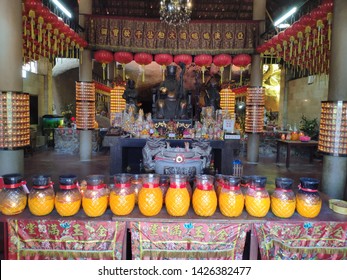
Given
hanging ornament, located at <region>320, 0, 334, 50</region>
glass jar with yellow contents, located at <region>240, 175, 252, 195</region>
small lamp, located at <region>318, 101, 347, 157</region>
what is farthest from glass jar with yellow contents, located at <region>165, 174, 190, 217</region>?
hanging ornament, located at <region>320, 0, 334, 50</region>

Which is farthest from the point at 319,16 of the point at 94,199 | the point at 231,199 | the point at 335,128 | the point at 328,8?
the point at 94,199

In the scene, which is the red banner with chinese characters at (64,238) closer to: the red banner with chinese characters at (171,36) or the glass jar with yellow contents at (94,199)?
the glass jar with yellow contents at (94,199)

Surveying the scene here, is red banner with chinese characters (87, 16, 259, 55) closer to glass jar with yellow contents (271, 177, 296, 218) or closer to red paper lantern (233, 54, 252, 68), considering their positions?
red paper lantern (233, 54, 252, 68)

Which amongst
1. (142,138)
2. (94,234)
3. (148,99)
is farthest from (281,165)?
(148,99)

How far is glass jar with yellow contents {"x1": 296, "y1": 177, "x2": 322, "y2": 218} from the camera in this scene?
178 cm

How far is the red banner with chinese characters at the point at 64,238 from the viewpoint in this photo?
172 centimetres

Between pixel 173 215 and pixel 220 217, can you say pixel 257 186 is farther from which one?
pixel 173 215

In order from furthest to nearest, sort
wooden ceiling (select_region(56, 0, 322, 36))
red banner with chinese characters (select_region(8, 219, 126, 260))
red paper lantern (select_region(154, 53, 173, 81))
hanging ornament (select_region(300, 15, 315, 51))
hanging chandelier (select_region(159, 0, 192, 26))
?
wooden ceiling (select_region(56, 0, 322, 36)) → red paper lantern (select_region(154, 53, 173, 81)) → hanging chandelier (select_region(159, 0, 192, 26)) → hanging ornament (select_region(300, 15, 315, 51)) → red banner with chinese characters (select_region(8, 219, 126, 260))

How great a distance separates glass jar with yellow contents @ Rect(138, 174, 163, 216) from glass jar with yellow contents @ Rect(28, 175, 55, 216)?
1.80 ft

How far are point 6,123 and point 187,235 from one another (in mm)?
3633

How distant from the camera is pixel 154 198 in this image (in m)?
1.74

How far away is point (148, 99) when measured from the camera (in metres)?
17.3

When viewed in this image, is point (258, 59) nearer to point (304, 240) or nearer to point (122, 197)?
point (304, 240)

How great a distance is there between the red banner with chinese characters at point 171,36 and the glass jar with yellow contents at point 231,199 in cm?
673
